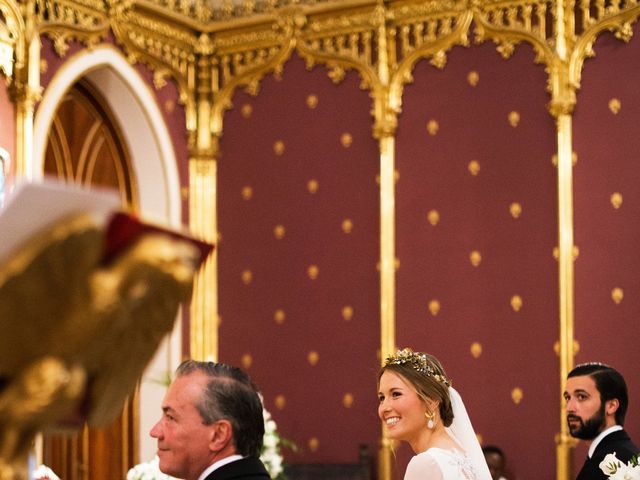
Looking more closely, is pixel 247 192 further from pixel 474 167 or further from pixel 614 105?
pixel 614 105

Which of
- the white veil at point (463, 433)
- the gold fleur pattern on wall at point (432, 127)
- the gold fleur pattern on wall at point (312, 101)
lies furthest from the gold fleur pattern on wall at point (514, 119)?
the white veil at point (463, 433)

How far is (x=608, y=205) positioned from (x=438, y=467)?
3.73 metres

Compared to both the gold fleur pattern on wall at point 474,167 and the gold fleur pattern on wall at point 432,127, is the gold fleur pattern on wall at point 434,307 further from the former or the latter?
the gold fleur pattern on wall at point 432,127

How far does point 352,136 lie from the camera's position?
788 centimetres

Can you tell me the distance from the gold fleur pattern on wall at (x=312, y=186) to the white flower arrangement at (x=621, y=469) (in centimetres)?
389

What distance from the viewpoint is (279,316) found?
8.05 metres

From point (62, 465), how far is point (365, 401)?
2.12 metres

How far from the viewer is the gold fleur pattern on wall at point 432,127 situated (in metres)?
7.57

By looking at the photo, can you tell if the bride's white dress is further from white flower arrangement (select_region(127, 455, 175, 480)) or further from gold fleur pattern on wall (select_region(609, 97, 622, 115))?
gold fleur pattern on wall (select_region(609, 97, 622, 115))

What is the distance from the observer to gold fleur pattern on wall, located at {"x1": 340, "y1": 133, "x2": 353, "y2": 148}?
7891 mm

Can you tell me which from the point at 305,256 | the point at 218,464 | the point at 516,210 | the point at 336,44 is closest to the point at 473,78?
the point at 516,210

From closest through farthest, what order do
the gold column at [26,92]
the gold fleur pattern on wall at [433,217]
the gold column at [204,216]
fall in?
the gold column at [26,92] < the gold fleur pattern on wall at [433,217] < the gold column at [204,216]

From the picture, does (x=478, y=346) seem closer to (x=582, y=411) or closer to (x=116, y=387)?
(x=582, y=411)

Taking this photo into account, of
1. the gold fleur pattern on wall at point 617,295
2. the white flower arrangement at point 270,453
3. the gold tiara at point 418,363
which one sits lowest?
the white flower arrangement at point 270,453
